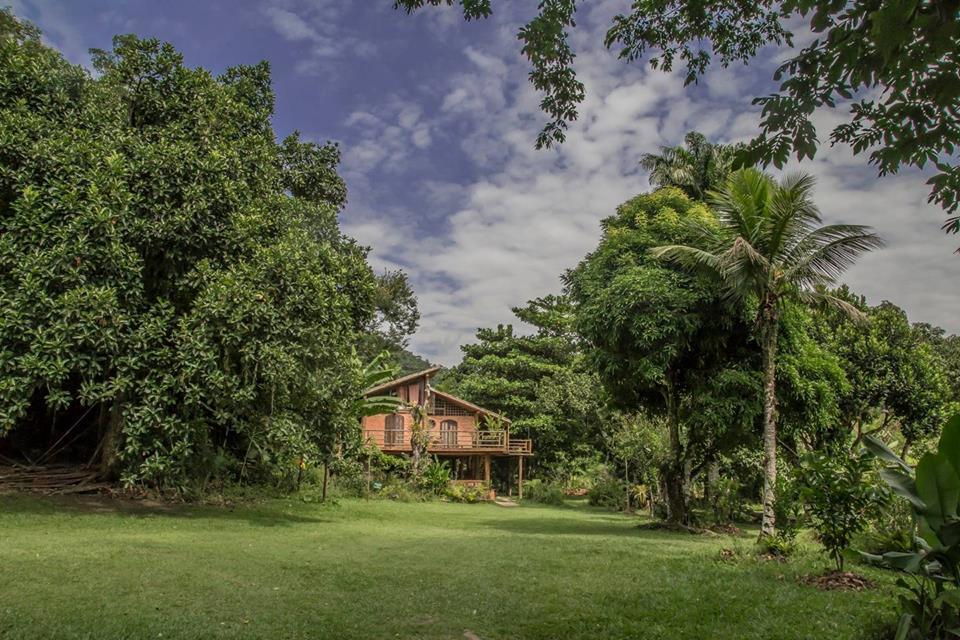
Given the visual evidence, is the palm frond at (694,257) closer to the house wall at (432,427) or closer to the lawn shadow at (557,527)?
the lawn shadow at (557,527)

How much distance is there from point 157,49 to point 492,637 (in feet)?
48.9

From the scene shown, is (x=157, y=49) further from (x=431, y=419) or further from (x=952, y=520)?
(x=431, y=419)

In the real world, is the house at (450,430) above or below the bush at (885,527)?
above

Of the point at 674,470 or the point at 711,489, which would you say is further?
the point at 711,489

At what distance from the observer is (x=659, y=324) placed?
14.7 meters

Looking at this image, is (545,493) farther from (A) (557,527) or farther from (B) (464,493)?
(A) (557,527)

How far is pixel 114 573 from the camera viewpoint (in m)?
6.67

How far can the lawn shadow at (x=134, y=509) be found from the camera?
37.9 feet

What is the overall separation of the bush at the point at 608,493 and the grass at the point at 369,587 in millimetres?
14804

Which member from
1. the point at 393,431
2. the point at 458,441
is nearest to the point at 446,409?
the point at 458,441

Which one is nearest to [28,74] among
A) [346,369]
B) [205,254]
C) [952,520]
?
[205,254]

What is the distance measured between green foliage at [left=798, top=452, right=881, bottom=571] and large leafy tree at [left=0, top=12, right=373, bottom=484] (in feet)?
29.1

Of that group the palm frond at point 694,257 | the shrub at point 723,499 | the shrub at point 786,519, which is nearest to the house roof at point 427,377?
the shrub at point 723,499

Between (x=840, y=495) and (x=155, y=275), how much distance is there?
42.0 feet
